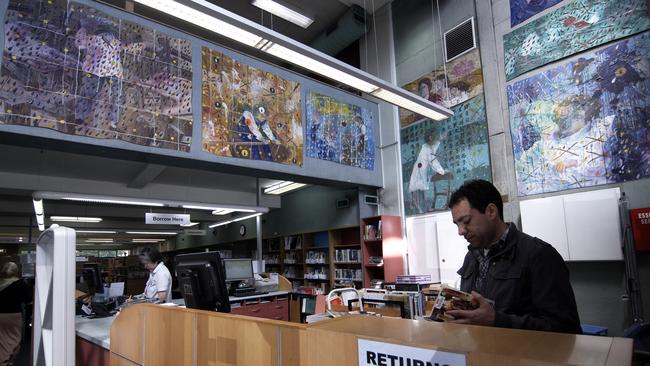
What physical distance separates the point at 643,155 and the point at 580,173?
0.69m

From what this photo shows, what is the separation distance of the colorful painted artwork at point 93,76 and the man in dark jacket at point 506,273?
4.21 meters

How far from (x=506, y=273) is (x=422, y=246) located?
18.0 ft

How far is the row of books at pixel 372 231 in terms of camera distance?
23.7 feet

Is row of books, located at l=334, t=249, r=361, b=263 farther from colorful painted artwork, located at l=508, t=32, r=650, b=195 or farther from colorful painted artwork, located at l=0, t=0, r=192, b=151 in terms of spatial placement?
colorful painted artwork, located at l=0, t=0, r=192, b=151

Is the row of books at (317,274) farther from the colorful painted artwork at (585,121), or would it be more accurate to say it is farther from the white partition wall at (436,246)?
the colorful painted artwork at (585,121)

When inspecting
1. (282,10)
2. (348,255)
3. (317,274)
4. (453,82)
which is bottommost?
(317,274)

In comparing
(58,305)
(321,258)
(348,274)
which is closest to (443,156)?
(348,274)

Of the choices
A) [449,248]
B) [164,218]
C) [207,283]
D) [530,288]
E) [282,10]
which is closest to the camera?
[530,288]

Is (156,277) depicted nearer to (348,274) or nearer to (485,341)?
(348,274)

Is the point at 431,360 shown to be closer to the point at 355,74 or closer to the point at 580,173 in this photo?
the point at 355,74

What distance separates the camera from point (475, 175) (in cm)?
633

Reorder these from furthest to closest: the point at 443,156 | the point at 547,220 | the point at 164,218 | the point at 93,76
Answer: the point at 164,218 → the point at 443,156 → the point at 547,220 → the point at 93,76

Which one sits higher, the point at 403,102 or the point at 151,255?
the point at 403,102

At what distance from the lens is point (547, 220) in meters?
5.25
